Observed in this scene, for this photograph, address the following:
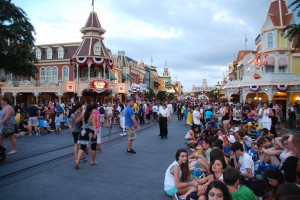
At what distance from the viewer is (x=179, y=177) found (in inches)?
189

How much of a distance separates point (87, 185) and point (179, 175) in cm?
222

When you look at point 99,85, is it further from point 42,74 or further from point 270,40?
point 270,40

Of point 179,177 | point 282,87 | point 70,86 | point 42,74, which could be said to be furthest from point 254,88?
point 42,74

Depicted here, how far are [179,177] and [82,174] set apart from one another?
115 inches

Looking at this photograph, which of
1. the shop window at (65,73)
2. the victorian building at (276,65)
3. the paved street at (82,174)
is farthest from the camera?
the shop window at (65,73)

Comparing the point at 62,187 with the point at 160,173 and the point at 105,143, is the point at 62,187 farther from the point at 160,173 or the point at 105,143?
the point at 105,143

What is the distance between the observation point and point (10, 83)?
38062 mm

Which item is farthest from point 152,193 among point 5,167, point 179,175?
point 5,167

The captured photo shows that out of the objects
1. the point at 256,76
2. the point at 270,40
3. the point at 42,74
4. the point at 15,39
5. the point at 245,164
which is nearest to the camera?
the point at 245,164

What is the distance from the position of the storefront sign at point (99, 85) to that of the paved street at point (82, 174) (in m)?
25.3

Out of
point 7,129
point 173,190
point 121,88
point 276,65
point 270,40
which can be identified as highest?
point 270,40

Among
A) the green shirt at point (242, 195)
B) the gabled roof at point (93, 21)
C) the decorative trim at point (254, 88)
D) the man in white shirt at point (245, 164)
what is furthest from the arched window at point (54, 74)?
the green shirt at point (242, 195)

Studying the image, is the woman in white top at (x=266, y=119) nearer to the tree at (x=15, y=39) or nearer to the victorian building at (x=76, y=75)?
the tree at (x=15, y=39)

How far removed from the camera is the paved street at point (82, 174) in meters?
5.29
